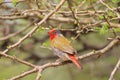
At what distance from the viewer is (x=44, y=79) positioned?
353 inches

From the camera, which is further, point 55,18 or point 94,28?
point 55,18

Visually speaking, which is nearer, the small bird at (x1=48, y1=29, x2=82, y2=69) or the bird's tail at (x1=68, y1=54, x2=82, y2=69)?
the bird's tail at (x1=68, y1=54, x2=82, y2=69)

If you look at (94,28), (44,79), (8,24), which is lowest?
(44,79)

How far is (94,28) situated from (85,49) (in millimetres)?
2802

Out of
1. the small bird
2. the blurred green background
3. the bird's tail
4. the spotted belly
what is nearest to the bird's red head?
the small bird

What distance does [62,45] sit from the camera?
17.3ft

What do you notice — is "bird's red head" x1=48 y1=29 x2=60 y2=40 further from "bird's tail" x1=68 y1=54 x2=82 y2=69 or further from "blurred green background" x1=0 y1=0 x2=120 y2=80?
"blurred green background" x1=0 y1=0 x2=120 y2=80

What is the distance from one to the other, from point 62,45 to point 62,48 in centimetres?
5

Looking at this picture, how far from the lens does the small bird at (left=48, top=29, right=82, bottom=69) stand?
15.9ft

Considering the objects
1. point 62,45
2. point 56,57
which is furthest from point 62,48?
point 56,57

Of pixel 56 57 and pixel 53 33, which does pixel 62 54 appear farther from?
pixel 56 57

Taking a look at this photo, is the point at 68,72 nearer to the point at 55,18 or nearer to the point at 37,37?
the point at 37,37

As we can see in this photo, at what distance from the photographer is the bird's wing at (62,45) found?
503 cm

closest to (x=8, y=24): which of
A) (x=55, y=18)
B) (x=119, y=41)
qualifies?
(x=55, y=18)
